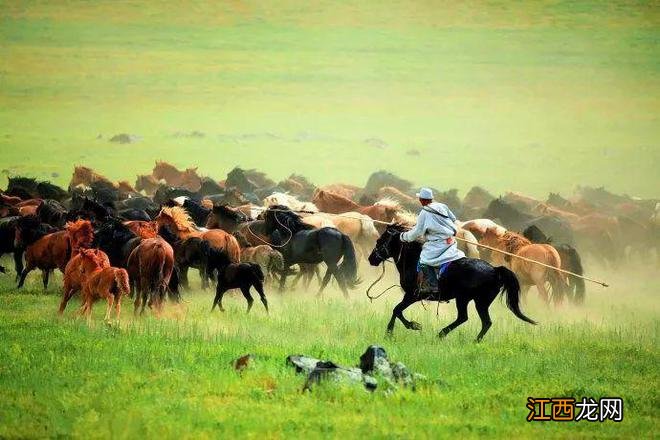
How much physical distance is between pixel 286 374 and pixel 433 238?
3.25 meters

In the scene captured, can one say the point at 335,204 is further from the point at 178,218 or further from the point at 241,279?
the point at 241,279

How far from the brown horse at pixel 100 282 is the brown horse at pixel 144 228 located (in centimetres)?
216

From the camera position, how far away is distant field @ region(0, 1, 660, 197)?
4788cm

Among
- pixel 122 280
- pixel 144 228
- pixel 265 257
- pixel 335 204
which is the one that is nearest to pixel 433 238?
pixel 122 280

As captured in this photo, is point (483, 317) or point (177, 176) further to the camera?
point (177, 176)

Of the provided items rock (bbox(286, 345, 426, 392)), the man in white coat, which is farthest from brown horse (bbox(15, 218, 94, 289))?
rock (bbox(286, 345, 426, 392))

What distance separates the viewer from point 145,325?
13266mm

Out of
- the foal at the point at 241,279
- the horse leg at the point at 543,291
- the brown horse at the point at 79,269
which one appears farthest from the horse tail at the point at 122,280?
the horse leg at the point at 543,291

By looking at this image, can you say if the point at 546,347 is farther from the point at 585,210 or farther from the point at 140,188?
the point at 140,188

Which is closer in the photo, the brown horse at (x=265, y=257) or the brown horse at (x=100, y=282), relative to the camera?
the brown horse at (x=100, y=282)

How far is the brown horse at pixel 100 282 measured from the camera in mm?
13109

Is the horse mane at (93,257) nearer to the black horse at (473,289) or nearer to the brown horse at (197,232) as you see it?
the brown horse at (197,232)

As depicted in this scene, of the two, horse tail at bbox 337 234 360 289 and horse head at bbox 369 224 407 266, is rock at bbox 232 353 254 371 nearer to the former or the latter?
horse head at bbox 369 224 407 266

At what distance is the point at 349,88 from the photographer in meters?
60.3
